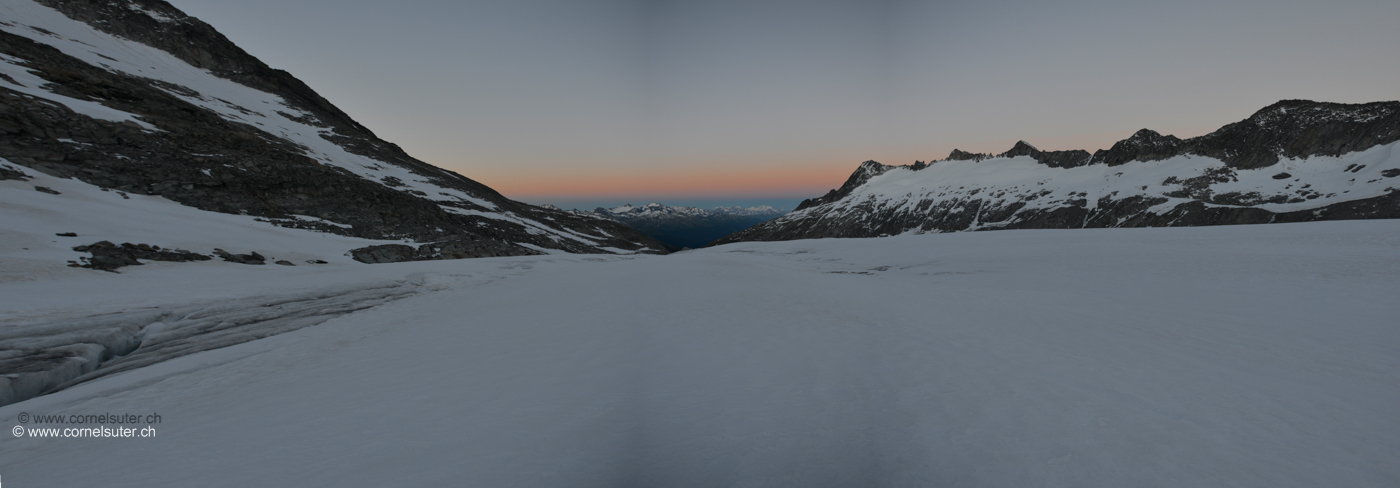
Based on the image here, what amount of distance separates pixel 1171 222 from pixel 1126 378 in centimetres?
18298

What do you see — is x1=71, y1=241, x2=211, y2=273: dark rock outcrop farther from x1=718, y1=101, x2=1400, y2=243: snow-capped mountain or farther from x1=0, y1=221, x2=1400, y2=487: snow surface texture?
x1=718, y1=101, x2=1400, y2=243: snow-capped mountain

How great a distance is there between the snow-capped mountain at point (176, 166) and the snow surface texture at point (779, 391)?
1273 centimetres

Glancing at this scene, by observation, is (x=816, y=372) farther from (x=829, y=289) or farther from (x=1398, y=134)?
(x=1398, y=134)

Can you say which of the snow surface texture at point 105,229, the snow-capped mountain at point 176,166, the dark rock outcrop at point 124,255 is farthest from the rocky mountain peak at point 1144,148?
the dark rock outcrop at point 124,255

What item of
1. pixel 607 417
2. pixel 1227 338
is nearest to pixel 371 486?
pixel 607 417

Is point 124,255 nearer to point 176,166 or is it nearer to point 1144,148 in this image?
point 176,166

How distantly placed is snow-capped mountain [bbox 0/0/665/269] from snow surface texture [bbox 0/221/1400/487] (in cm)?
1273

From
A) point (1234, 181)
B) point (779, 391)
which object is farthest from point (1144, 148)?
point (779, 391)

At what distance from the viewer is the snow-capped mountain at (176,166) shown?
67.0 feet

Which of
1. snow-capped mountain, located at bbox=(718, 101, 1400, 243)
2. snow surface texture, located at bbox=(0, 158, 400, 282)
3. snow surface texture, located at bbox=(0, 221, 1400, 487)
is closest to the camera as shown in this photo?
snow surface texture, located at bbox=(0, 221, 1400, 487)

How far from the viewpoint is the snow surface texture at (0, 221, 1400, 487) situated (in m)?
3.98

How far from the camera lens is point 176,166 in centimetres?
3097

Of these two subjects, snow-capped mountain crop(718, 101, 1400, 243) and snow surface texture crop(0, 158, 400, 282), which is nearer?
snow surface texture crop(0, 158, 400, 282)

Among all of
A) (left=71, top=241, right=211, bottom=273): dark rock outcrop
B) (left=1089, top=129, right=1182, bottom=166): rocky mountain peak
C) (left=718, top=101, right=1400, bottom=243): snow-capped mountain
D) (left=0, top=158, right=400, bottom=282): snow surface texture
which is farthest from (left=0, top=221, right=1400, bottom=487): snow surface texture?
(left=1089, top=129, right=1182, bottom=166): rocky mountain peak
